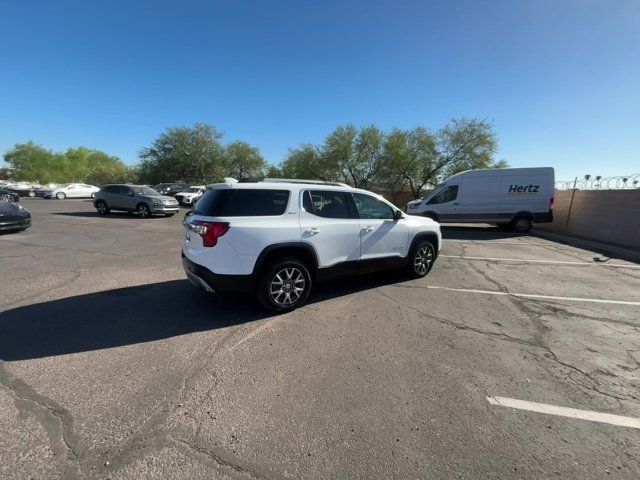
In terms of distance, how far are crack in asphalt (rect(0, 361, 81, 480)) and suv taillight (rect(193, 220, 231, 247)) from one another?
6.70 ft

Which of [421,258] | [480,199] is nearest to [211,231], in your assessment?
[421,258]

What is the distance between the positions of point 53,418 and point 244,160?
163ft

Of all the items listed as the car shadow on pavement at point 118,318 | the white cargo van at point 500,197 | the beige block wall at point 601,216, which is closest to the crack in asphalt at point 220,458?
the car shadow on pavement at point 118,318

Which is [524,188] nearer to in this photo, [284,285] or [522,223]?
[522,223]

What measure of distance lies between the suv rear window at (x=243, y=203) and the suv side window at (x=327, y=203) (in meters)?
0.37

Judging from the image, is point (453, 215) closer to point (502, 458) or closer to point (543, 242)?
point (543, 242)

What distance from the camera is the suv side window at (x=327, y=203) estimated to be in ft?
14.8

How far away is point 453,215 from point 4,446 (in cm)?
1489

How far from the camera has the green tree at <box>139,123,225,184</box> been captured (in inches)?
1614

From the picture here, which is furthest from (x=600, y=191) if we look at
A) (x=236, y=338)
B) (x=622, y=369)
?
(x=236, y=338)

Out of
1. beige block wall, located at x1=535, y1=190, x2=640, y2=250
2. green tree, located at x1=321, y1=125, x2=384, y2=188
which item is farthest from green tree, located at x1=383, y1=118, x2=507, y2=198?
beige block wall, located at x1=535, y1=190, x2=640, y2=250

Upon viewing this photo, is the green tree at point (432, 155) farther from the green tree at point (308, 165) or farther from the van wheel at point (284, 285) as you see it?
the van wheel at point (284, 285)

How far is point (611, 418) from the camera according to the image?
8.13ft

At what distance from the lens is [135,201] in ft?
53.9
